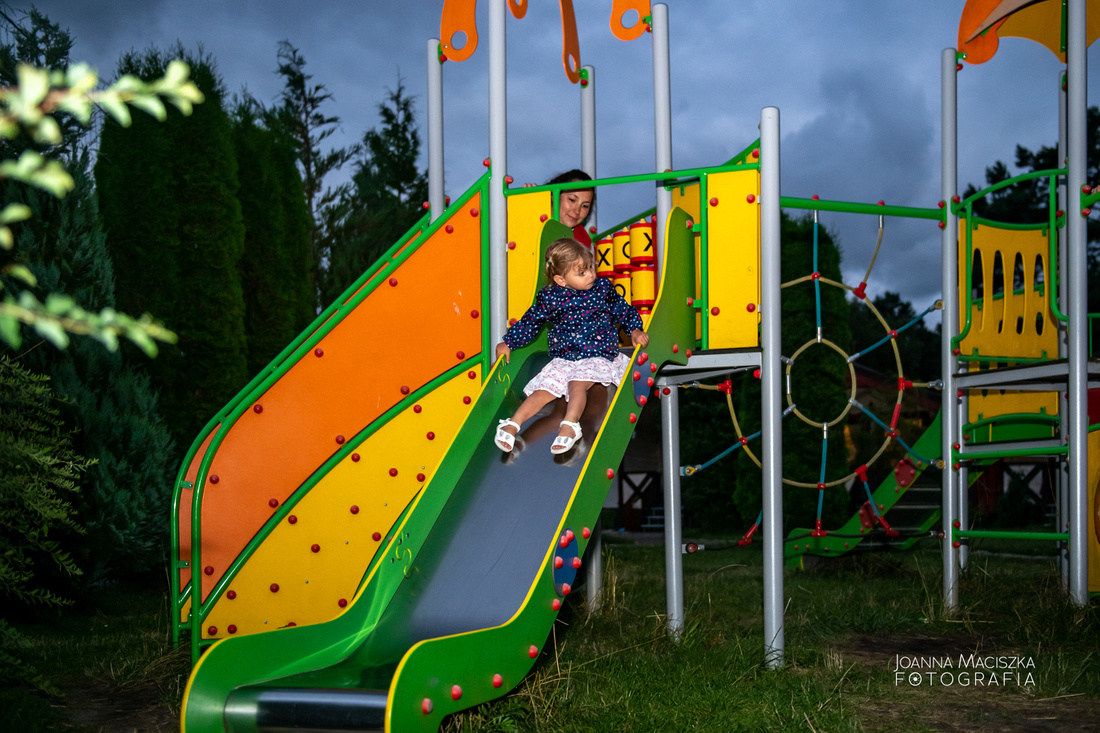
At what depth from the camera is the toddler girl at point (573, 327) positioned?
13.5 ft

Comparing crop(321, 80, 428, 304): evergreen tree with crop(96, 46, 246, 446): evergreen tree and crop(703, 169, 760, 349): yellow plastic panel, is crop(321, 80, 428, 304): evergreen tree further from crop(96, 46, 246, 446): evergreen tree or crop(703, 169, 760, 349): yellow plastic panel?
crop(703, 169, 760, 349): yellow plastic panel

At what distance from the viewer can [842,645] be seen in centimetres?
473

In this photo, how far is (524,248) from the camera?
4441 mm

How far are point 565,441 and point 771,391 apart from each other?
1055 mm

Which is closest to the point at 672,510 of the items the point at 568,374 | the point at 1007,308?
the point at 568,374

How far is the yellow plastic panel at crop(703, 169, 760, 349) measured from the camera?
427cm

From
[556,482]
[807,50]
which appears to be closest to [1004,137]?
[807,50]

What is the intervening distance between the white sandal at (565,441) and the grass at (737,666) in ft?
2.98

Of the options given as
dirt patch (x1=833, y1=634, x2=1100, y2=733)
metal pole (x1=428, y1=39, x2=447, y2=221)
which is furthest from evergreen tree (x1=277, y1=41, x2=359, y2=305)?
dirt patch (x1=833, y1=634, x2=1100, y2=733)

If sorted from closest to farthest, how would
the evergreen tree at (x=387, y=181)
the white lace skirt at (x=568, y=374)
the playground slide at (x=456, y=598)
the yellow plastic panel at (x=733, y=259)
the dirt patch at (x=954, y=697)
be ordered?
1. the playground slide at (x=456, y=598)
2. the dirt patch at (x=954, y=697)
3. the white lace skirt at (x=568, y=374)
4. the yellow plastic panel at (x=733, y=259)
5. the evergreen tree at (x=387, y=181)

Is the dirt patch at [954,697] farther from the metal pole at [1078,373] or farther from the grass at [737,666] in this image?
the metal pole at [1078,373]

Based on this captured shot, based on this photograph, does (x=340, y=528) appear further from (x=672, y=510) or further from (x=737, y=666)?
(x=737, y=666)

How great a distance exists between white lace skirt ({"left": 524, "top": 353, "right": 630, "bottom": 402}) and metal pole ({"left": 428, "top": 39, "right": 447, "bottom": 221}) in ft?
5.60

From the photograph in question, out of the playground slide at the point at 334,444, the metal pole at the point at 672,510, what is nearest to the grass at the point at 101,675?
the playground slide at the point at 334,444
